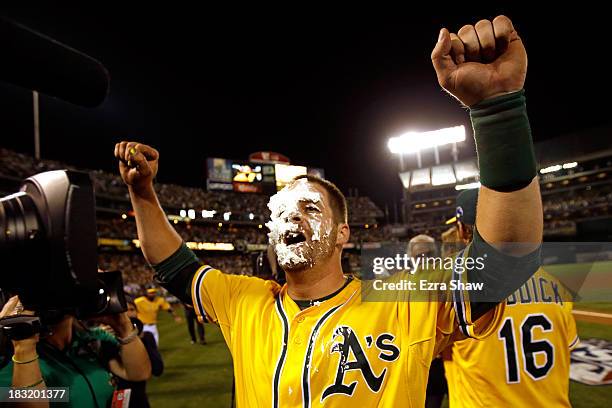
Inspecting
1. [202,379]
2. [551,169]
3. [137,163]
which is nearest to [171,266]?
[137,163]

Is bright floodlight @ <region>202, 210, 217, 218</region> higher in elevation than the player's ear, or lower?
higher

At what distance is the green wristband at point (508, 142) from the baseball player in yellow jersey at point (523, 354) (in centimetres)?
151

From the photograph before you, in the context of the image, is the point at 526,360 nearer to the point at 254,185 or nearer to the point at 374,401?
the point at 374,401

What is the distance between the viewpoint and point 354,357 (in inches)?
69.6

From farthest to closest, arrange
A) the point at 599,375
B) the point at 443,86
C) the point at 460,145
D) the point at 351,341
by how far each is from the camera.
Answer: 1. the point at 460,145
2. the point at 599,375
3. the point at 351,341
4. the point at 443,86

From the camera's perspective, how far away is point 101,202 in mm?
39500

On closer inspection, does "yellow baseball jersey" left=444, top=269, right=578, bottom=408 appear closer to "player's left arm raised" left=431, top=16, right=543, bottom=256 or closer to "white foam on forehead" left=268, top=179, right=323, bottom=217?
"white foam on forehead" left=268, top=179, right=323, bottom=217

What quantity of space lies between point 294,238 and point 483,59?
1.20 m

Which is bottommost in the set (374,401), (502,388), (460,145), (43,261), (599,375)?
(599,375)

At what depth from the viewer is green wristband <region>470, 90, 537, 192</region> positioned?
1212 mm

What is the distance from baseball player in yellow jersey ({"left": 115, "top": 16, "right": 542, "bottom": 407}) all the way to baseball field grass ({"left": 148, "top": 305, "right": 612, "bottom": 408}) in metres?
4.99

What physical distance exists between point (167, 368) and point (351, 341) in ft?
27.5

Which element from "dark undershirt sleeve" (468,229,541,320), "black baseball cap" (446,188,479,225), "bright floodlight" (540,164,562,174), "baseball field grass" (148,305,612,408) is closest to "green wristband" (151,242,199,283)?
"dark undershirt sleeve" (468,229,541,320)

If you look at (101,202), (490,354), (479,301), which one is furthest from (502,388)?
(101,202)
